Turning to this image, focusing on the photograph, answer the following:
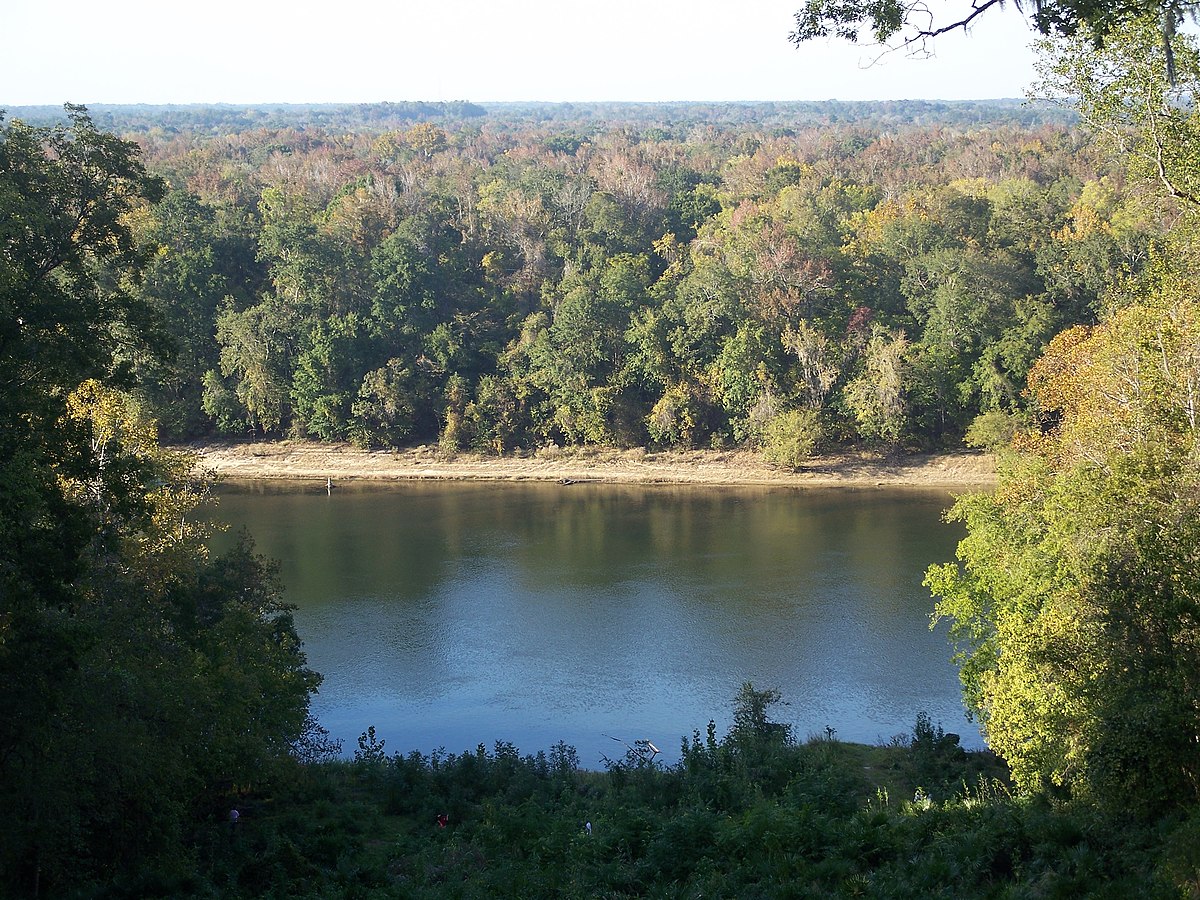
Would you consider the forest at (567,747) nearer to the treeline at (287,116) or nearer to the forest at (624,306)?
the forest at (624,306)

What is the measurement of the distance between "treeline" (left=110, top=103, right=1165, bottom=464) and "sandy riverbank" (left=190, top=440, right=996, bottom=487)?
815 millimetres

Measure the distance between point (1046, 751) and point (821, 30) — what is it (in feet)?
24.1

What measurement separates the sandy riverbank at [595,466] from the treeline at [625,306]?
81 centimetres

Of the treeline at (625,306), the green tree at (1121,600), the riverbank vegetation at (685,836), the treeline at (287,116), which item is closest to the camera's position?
the riverbank vegetation at (685,836)

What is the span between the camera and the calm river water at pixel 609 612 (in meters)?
20.6

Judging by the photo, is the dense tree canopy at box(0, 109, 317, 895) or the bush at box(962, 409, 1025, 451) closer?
the dense tree canopy at box(0, 109, 317, 895)

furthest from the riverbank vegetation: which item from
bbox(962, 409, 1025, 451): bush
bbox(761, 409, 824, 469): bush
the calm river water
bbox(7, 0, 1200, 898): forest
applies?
bbox(761, 409, 824, 469): bush

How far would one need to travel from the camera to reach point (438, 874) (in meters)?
10.5

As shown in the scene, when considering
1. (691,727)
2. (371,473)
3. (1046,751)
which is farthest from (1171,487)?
(371,473)

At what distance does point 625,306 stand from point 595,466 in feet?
21.1

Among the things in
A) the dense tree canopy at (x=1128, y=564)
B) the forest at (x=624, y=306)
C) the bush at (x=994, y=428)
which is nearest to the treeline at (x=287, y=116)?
the forest at (x=624, y=306)

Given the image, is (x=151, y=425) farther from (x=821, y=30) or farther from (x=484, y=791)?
(x=821, y=30)

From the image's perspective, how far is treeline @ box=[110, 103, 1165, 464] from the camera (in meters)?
41.4

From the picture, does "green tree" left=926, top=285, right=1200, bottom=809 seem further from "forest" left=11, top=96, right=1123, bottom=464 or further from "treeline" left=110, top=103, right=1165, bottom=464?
"forest" left=11, top=96, right=1123, bottom=464
